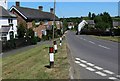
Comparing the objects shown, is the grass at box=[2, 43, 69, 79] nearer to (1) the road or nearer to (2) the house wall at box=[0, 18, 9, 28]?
(1) the road

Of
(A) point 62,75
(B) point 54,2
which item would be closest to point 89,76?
(A) point 62,75

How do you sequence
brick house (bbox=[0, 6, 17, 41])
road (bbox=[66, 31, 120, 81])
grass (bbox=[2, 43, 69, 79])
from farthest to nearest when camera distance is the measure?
brick house (bbox=[0, 6, 17, 41]), road (bbox=[66, 31, 120, 81]), grass (bbox=[2, 43, 69, 79])

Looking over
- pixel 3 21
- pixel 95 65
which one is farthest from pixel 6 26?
pixel 95 65

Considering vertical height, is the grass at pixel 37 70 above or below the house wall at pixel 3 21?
below

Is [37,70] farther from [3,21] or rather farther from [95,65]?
[3,21]

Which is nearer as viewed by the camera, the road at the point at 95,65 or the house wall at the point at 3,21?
the road at the point at 95,65

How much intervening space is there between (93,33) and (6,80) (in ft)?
280

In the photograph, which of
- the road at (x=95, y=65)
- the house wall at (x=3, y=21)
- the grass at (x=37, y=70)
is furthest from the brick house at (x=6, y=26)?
the grass at (x=37, y=70)

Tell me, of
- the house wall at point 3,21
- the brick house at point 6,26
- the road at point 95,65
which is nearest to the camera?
the road at point 95,65

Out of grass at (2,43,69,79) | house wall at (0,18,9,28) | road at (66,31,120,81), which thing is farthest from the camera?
house wall at (0,18,9,28)

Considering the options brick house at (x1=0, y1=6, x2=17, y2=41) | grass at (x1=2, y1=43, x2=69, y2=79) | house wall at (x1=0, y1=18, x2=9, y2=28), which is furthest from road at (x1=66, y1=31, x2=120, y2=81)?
house wall at (x1=0, y1=18, x2=9, y2=28)

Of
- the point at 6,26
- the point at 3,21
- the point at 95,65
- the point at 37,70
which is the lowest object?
the point at 95,65

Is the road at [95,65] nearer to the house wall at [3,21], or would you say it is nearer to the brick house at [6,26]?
the brick house at [6,26]

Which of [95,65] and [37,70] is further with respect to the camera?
[95,65]
